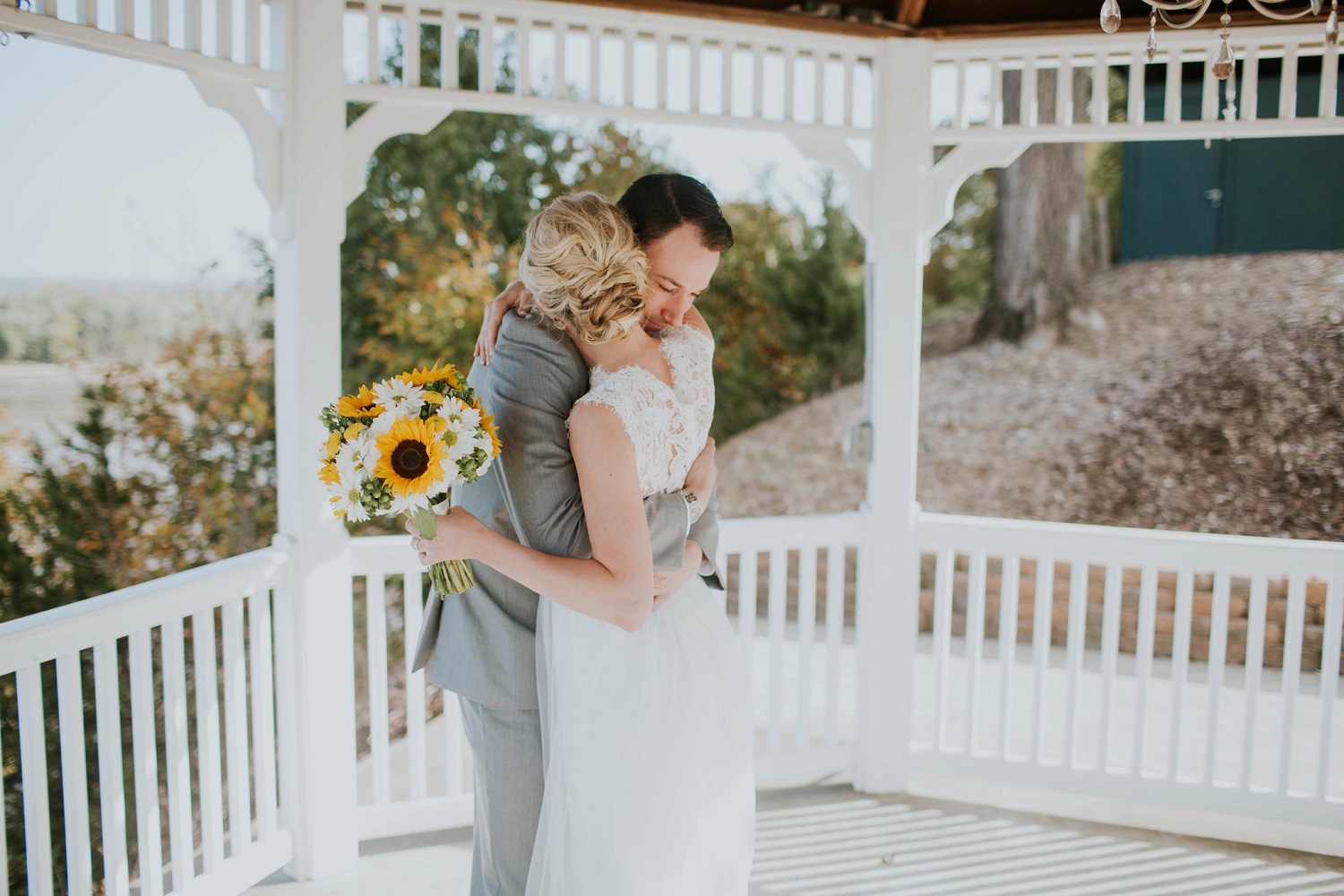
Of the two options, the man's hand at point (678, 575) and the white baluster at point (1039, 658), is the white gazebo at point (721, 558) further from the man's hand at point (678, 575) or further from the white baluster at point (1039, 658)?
the man's hand at point (678, 575)

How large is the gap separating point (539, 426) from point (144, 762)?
158 cm

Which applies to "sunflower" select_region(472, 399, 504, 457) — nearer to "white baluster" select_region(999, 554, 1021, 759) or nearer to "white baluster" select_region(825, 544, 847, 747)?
"white baluster" select_region(825, 544, 847, 747)

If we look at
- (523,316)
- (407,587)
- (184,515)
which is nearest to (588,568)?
(523,316)

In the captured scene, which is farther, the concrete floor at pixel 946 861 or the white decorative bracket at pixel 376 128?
the concrete floor at pixel 946 861

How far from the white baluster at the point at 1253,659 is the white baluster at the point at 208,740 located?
10.2 ft

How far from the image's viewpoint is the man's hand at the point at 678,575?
1827 millimetres

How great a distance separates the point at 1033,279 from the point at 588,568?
26.1 feet

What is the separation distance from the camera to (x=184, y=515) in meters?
5.53

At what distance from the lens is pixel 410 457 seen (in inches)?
60.8

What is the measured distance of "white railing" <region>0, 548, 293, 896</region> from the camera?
2.12 metres

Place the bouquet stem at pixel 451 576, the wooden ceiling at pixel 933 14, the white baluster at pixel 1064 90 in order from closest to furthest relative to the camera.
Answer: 1. the bouquet stem at pixel 451 576
2. the wooden ceiling at pixel 933 14
3. the white baluster at pixel 1064 90

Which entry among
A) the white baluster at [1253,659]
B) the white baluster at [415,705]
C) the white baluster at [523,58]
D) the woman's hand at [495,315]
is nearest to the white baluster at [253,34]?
the white baluster at [523,58]

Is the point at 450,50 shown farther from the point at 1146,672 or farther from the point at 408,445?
the point at 1146,672

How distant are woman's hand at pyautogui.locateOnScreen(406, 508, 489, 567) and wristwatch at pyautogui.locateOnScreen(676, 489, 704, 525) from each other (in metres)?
0.41
